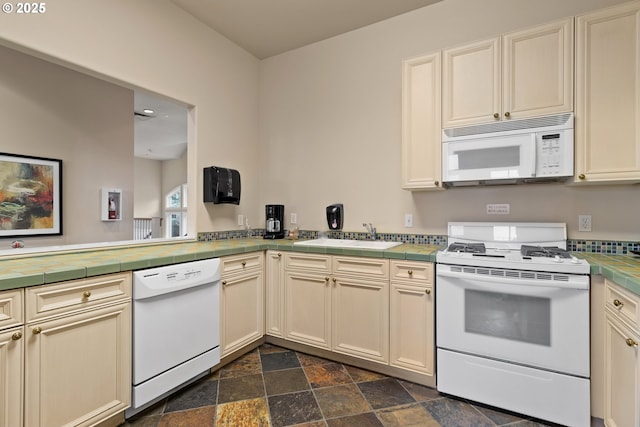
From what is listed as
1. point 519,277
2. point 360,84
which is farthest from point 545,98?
point 360,84

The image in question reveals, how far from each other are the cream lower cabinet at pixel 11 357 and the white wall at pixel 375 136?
2241mm

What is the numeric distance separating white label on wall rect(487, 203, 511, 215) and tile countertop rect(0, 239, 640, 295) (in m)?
0.50

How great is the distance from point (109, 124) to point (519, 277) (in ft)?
14.3

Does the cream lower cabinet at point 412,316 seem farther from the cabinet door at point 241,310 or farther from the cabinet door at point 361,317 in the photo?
the cabinet door at point 241,310

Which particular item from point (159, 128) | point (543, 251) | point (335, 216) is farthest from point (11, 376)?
point (159, 128)

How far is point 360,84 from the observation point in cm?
290

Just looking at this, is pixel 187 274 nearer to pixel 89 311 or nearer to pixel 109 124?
pixel 89 311

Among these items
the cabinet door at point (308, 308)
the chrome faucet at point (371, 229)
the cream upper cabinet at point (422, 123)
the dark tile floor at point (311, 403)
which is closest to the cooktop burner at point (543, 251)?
the cream upper cabinet at point (422, 123)

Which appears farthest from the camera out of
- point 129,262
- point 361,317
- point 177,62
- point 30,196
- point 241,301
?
point 30,196

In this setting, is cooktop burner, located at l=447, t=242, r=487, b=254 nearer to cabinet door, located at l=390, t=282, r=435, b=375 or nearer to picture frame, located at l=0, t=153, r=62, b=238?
cabinet door, located at l=390, t=282, r=435, b=375

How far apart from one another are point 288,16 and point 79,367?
2.91m

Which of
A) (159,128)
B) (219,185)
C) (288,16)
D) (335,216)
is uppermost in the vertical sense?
(288,16)

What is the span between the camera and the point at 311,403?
192 cm

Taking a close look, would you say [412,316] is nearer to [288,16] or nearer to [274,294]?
[274,294]
